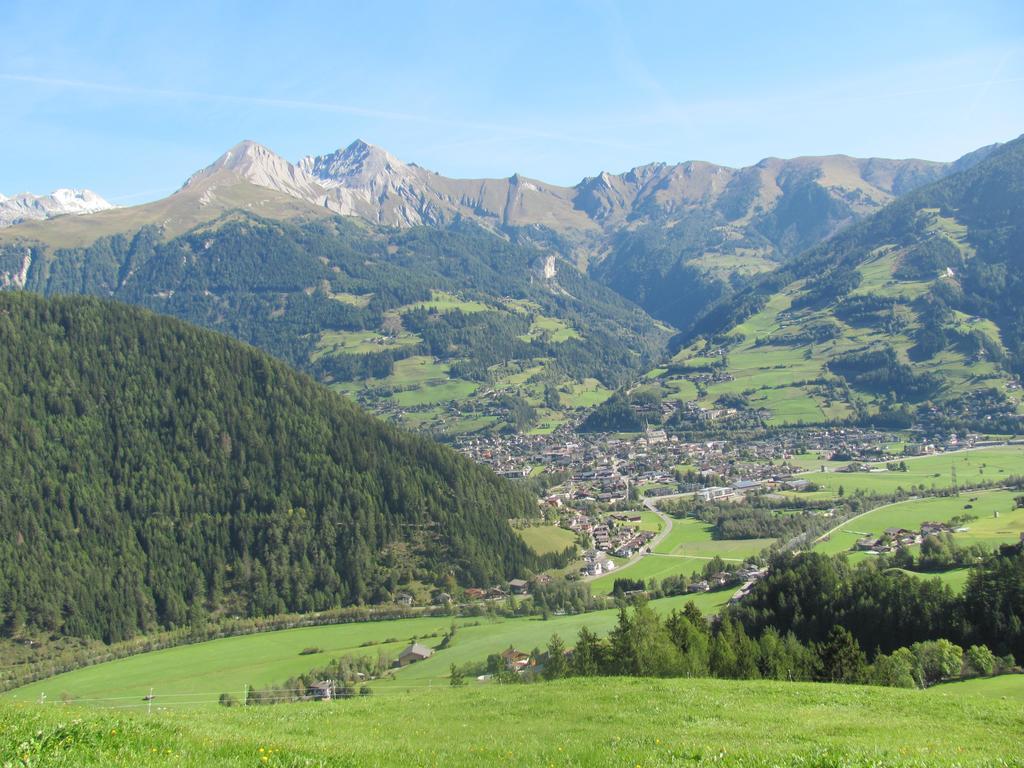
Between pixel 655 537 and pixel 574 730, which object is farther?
pixel 655 537

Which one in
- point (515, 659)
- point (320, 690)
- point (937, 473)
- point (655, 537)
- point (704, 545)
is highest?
point (515, 659)

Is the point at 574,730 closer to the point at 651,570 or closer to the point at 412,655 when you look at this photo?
the point at 412,655

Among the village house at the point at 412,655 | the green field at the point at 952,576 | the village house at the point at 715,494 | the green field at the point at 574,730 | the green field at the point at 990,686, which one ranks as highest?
the green field at the point at 574,730

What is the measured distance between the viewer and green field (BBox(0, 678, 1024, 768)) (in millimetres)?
13312

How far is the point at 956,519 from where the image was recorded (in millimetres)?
93188

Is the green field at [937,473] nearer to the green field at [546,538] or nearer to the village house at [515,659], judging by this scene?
the green field at [546,538]

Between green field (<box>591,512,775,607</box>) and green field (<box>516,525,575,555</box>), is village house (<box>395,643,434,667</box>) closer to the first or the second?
green field (<box>591,512,775,607</box>)

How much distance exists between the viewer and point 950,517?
96188 mm

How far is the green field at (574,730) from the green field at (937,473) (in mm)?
107439

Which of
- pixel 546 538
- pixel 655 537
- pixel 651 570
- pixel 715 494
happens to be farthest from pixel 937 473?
pixel 546 538

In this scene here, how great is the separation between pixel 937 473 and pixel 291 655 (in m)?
113

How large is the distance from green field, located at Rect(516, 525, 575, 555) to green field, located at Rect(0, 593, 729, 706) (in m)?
23.5

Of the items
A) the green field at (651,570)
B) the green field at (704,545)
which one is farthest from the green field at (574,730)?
the green field at (704,545)

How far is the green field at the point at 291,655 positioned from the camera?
2437 inches
